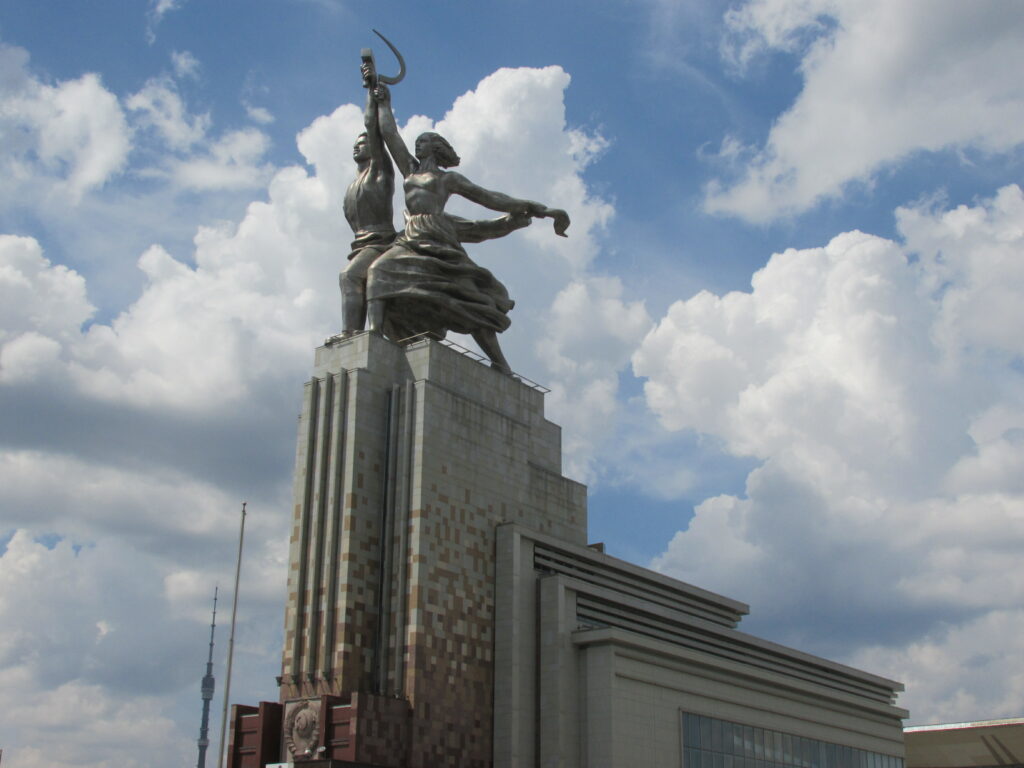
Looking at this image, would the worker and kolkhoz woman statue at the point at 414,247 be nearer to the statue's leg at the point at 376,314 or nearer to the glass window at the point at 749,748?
the statue's leg at the point at 376,314

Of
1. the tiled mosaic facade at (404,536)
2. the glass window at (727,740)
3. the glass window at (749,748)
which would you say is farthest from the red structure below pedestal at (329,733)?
the glass window at (727,740)

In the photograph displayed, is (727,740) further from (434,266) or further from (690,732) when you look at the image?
(434,266)

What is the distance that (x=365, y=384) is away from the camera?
5847 centimetres

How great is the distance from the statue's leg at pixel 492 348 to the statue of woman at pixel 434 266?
5cm

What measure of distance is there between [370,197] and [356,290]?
548cm

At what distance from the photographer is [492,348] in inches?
2586

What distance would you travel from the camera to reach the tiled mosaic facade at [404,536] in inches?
2121

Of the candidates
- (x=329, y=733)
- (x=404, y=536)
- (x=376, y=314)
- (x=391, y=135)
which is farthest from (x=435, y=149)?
(x=329, y=733)

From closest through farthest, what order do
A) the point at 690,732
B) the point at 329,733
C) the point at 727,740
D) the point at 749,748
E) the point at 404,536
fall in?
the point at 329,733 < the point at 404,536 < the point at 690,732 < the point at 727,740 < the point at 749,748

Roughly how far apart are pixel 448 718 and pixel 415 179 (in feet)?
92.2

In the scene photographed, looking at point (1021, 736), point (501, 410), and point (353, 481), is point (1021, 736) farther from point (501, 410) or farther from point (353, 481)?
point (353, 481)

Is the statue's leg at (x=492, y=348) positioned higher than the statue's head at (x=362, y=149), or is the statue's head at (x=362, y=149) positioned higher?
the statue's head at (x=362, y=149)

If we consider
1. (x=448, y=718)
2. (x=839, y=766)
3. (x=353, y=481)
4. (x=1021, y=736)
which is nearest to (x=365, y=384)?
(x=353, y=481)

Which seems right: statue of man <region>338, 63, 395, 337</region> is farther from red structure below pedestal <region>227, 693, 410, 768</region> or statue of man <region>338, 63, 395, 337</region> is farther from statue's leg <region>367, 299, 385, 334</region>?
red structure below pedestal <region>227, 693, 410, 768</region>
